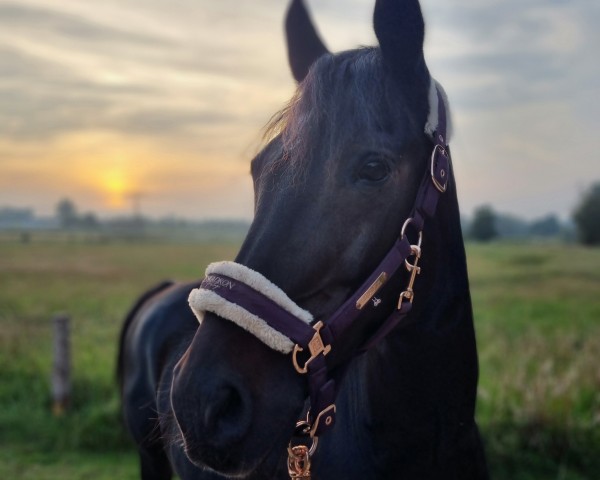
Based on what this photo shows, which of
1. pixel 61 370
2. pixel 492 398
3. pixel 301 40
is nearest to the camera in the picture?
pixel 301 40

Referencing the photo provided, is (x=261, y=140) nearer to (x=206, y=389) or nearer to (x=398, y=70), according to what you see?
(x=398, y=70)

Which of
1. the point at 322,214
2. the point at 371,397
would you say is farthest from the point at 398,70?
the point at 371,397

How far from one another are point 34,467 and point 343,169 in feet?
18.8

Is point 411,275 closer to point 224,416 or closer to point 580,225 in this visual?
point 224,416

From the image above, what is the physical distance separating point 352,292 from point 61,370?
A: 6.54m

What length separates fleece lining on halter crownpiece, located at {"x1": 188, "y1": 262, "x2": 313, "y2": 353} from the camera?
5.79ft

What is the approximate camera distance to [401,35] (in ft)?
6.82

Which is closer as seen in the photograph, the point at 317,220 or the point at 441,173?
the point at 317,220

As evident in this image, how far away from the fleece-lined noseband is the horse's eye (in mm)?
195

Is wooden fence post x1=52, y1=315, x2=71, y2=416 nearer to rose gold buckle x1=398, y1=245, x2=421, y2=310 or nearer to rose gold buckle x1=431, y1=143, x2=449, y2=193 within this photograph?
rose gold buckle x1=398, y1=245, x2=421, y2=310

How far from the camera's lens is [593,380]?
6.74 m

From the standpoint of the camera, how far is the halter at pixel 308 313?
178 cm

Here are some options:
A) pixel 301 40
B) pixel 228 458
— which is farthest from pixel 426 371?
pixel 301 40

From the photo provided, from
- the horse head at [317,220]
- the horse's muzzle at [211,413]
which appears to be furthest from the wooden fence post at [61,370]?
the horse's muzzle at [211,413]
